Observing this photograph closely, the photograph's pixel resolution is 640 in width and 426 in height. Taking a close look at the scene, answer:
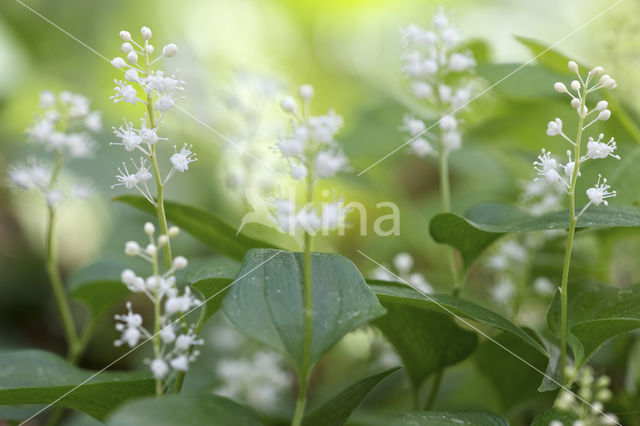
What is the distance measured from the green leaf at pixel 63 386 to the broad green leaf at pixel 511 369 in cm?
69

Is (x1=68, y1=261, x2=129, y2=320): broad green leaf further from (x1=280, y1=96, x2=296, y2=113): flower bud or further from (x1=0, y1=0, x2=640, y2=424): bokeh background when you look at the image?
(x1=280, y1=96, x2=296, y2=113): flower bud

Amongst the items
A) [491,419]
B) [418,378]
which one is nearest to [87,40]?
[418,378]

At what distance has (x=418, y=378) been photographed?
1.24 metres

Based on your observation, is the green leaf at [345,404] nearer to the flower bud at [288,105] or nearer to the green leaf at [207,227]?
the green leaf at [207,227]

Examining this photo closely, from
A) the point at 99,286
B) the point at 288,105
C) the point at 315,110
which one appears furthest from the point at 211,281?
the point at 315,110

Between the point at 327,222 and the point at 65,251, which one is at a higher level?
the point at 327,222

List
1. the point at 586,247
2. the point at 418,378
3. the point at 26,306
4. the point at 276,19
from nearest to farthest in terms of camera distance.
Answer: the point at 418,378, the point at 586,247, the point at 26,306, the point at 276,19

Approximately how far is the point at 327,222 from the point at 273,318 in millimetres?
166

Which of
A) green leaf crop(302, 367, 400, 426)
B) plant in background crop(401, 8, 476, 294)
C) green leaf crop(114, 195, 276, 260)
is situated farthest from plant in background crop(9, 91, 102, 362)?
plant in background crop(401, 8, 476, 294)

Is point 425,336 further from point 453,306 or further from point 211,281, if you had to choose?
point 211,281

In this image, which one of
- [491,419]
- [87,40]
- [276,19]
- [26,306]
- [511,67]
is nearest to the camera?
[491,419]

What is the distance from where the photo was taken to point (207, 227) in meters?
1.20

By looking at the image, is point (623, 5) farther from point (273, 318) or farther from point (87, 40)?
point (87, 40)

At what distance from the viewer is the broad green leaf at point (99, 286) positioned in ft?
4.38
